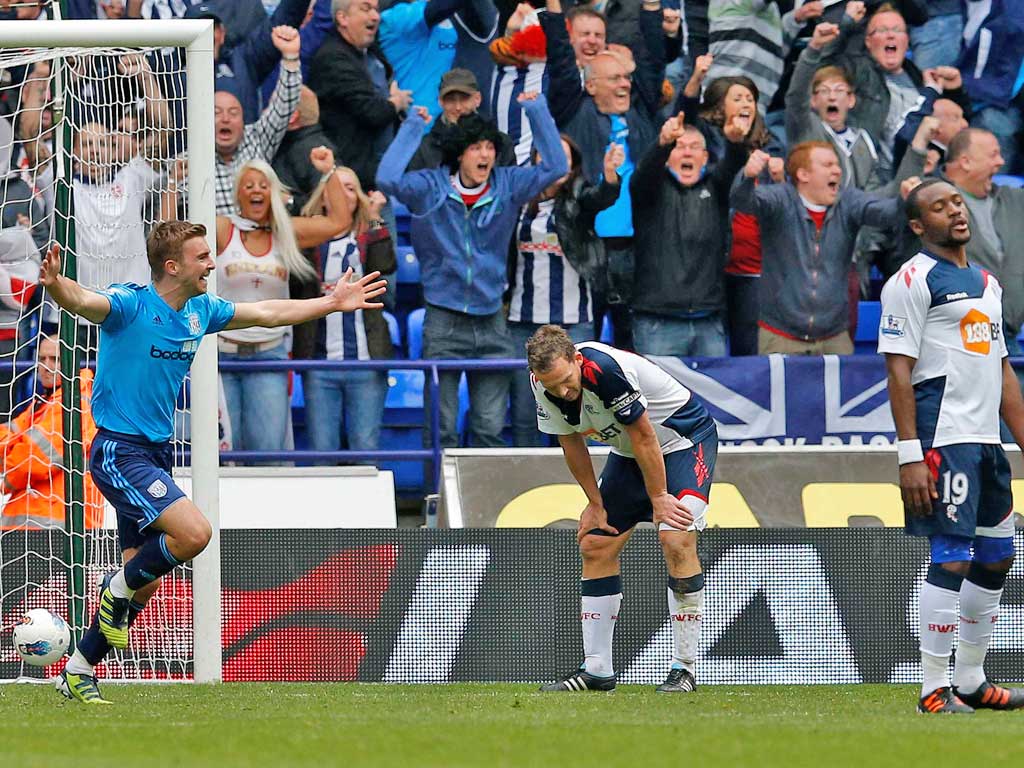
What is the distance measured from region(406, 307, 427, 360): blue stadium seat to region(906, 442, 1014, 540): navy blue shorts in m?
7.02

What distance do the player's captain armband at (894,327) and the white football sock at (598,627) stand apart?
2294mm

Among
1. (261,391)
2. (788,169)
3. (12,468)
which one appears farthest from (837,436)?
(12,468)

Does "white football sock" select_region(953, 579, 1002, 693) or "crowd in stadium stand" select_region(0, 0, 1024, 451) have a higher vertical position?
"crowd in stadium stand" select_region(0, 0, 1024, 451)

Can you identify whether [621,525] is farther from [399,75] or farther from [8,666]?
[399,75]

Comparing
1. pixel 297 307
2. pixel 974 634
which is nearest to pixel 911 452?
pixel 974 634

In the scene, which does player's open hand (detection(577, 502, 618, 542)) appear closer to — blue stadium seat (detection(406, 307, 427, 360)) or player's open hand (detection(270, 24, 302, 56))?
blue stadium seat (detection(406, 307, 427, 360))

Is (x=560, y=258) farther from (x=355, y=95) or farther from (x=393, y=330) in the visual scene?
(x=355, y=95)

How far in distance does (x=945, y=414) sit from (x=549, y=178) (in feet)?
20.3

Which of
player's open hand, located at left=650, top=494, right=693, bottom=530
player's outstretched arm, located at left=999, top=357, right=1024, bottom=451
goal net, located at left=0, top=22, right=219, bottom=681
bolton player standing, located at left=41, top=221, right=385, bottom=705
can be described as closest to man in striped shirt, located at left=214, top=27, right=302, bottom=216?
goal net, located at left=0, top=22, right=219, bottom=681

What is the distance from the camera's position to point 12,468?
35.4 ft

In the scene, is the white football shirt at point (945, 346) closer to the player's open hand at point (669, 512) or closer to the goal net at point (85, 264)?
the player's open hand at point (669, 512)

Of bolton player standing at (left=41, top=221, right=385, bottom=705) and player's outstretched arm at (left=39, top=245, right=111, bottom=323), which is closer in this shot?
player's outstretched arm at (left=39, top=245, right=111, bottom=323)

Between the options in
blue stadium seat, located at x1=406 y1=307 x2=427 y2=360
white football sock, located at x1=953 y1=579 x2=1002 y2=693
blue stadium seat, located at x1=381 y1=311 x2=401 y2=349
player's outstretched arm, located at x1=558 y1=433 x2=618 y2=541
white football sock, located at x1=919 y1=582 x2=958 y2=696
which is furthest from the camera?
blue stadium seat, located at x1=406 y1=307 x2=427 y2=360

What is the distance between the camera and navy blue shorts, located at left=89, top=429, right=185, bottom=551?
741cm
